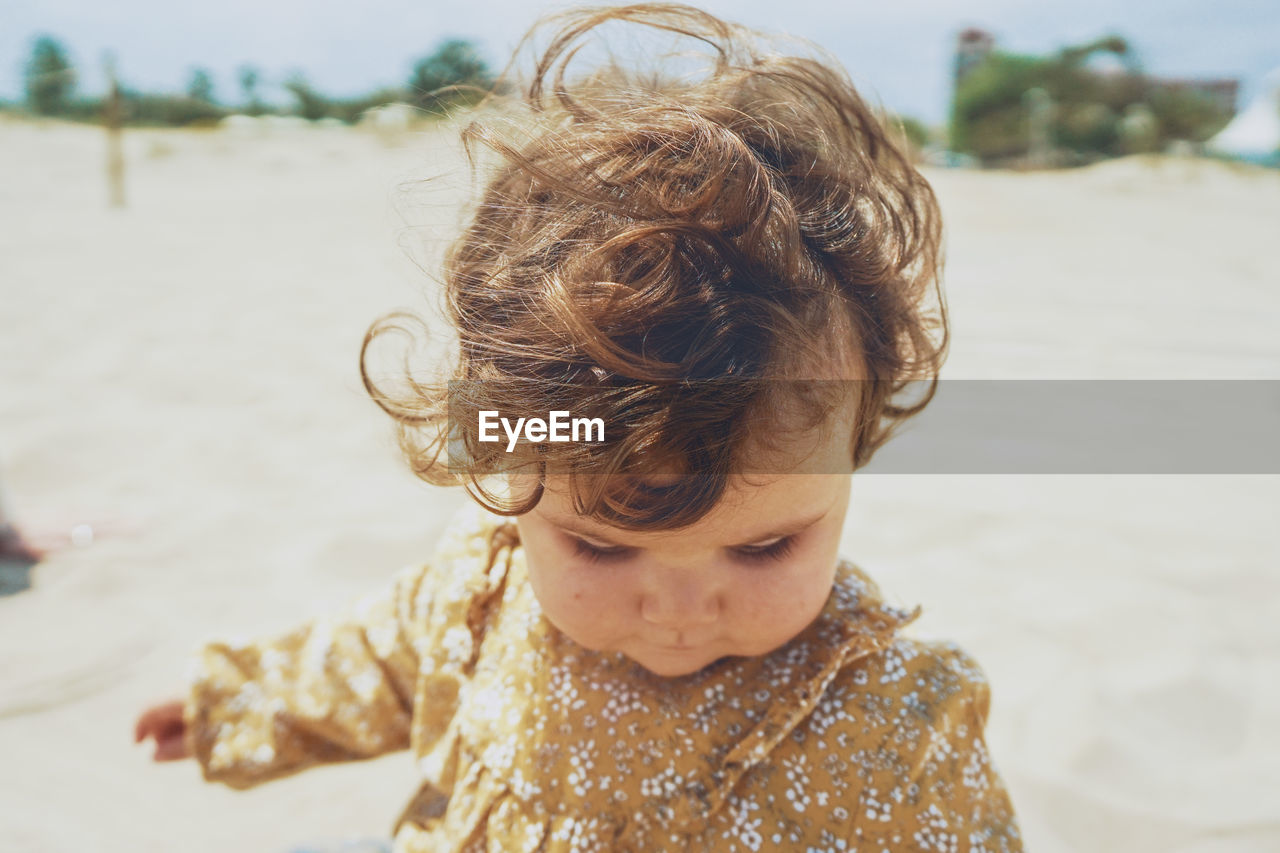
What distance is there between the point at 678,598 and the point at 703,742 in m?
0.25

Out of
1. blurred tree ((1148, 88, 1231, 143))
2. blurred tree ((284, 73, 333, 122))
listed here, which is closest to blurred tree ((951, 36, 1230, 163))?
blurred tree ((1148, 88, 1231, 143))

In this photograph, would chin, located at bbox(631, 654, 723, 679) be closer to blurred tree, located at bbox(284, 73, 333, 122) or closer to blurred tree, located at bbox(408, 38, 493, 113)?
blurred tree, located at bbox(408, 38, 493, 113)

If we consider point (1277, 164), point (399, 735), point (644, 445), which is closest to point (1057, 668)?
point (399, 735)

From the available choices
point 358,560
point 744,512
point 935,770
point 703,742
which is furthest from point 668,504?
point 358,560

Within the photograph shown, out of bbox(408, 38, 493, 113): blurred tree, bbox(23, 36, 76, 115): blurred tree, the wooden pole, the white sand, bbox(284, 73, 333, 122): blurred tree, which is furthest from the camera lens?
bbox(284, 73, 333, 122): blurred tree

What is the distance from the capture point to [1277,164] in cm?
1781

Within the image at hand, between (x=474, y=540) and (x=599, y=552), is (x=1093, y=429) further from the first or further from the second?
(x=599, y=552)

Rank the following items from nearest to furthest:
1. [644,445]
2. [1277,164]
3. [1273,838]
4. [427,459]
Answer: [644,445]
[427,459]
[1273,838]
[1277,164]

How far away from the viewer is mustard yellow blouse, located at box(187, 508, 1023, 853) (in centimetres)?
110

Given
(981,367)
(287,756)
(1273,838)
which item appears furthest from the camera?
(981,367)

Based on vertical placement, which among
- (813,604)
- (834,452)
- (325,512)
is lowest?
(325,512)

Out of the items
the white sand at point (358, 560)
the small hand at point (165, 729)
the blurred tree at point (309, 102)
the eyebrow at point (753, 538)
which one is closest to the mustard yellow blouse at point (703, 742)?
the eyebrow at point (753, 538)

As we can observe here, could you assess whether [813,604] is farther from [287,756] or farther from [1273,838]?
[1273,838]

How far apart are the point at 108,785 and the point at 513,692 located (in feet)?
2.99
